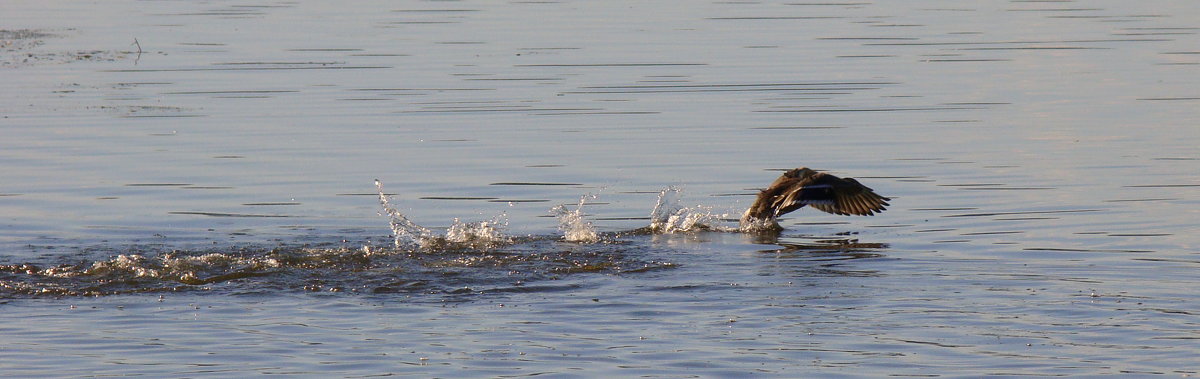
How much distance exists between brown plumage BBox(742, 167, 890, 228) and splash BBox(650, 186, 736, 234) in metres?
0.25

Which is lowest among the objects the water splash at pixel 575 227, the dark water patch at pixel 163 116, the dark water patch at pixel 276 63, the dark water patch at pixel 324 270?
the dark water patch at pixel 324 270

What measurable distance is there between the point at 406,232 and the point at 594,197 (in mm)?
2056

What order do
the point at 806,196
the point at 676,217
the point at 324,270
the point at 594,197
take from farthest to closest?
the point at 594,197 < the point at 806,196 < the point at 676,217 < the point at 324,270

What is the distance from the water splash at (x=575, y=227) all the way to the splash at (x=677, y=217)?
45 cm

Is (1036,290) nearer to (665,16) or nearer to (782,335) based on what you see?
(782,335)

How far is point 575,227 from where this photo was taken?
1103 cm

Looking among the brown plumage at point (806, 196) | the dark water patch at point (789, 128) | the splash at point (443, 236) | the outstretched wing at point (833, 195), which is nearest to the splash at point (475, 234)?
the splash at point (443, 236)

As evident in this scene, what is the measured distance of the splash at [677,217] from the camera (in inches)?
453

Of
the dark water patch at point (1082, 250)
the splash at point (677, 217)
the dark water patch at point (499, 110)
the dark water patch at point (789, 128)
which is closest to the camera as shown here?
the dark water patch at point (1082, 250)

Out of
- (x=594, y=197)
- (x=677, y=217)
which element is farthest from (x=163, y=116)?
(x=677, y=217)

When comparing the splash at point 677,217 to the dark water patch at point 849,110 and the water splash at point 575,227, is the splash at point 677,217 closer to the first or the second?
the water splash at point 575,227

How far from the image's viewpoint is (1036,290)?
895 centimetres

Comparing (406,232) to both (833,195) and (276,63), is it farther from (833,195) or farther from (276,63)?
(276,63)

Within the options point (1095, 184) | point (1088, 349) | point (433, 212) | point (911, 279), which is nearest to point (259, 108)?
point (433, 212)
